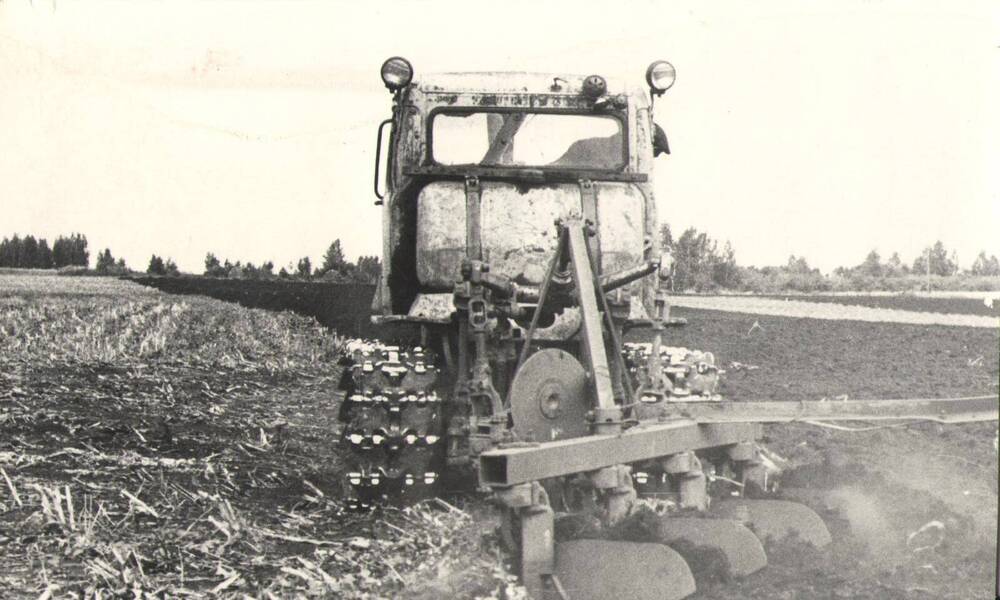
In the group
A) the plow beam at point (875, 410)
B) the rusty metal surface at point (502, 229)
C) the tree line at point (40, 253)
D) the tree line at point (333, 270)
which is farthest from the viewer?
the tree line at point (40, 253)

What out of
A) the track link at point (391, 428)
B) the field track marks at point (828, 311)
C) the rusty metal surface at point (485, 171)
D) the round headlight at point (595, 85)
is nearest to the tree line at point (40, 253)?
the field track marks at point (828, 311)

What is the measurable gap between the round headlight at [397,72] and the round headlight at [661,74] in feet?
5.69

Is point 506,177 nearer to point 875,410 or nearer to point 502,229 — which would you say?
point 502,229

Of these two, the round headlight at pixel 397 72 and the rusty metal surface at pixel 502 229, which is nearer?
the rusty metal surface at pixel 502 229

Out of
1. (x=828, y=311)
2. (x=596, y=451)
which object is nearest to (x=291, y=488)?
(x=596, y=451)

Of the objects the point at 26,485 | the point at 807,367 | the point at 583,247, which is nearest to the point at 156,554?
the point at 26,485

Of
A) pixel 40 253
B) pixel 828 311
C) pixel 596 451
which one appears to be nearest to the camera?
pixel 596 451

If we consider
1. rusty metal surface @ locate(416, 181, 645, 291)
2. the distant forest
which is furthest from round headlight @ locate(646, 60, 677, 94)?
the distant forest

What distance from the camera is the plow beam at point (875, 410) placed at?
19.1 ft

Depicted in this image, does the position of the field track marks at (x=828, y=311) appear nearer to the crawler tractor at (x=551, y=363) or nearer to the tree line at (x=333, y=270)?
the tree line at (x=333, y=270)

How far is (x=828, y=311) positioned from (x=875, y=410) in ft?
72.3

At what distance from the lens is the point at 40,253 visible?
36.7 metres

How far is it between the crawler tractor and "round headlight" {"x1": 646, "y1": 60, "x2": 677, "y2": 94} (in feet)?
0.03

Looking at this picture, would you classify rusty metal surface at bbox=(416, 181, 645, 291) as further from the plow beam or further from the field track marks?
the field track marks
